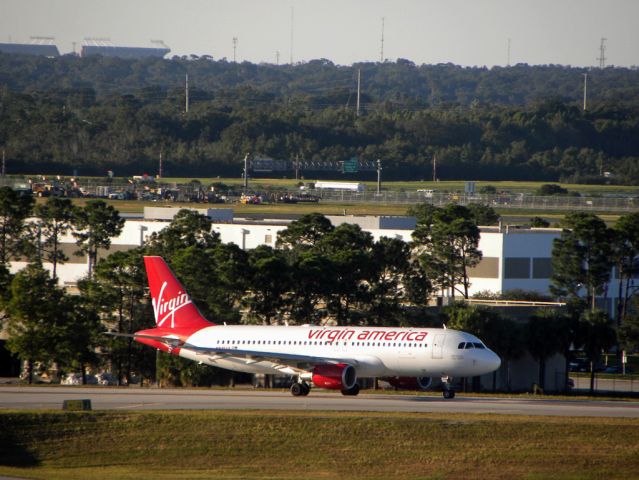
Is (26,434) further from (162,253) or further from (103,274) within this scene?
(162,253)

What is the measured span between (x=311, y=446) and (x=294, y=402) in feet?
31.0

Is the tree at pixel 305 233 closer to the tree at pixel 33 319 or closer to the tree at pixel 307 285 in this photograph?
the tree at pixel 307 285

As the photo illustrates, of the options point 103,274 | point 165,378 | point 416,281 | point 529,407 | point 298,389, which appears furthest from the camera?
point 416,281

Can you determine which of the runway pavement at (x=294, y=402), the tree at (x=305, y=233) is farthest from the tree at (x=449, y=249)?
the runway pavement at (x=294, y=402)

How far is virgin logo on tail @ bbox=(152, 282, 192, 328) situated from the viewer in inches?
2717

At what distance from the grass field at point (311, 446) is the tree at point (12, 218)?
182 feet

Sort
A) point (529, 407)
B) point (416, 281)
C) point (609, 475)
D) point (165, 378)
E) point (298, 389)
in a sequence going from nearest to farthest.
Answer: point (609, 475), point (529, 407), point (298, 389), point (165, 378), point (416, 281)

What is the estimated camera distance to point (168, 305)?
6925cm

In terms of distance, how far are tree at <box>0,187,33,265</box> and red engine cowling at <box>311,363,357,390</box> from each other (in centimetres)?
5207

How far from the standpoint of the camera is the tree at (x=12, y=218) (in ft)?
351

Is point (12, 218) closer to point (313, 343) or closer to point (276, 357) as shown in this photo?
point (313, 343)

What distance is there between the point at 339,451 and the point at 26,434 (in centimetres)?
1397

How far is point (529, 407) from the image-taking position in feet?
192

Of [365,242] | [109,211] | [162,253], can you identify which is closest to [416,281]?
[365,242]
